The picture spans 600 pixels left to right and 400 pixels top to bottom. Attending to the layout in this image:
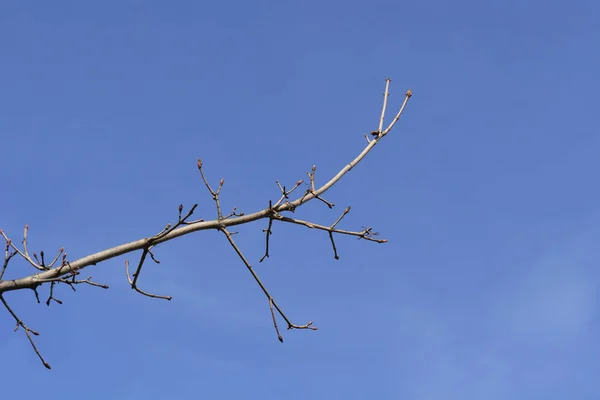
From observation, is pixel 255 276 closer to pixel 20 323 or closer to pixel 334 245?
pixel 334 245

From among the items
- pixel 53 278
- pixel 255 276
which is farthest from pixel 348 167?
pixel 53 278

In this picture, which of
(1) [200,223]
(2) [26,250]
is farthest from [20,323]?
(1) [200,223]

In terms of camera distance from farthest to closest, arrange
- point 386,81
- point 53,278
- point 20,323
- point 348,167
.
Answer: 1. point 386,81
2. point 348,167
3. point 20,323
4. point 53,278

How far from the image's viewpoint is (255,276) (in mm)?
5070

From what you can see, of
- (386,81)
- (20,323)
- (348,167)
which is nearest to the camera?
(20,323)

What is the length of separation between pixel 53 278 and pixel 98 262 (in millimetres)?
341

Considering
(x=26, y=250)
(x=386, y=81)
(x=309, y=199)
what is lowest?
(x=26, y=250)

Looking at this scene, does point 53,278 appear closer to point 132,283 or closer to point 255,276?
point 132,283

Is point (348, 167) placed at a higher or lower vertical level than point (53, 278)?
higher

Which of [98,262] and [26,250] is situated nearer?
[98,262]

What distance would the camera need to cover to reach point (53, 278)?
4707 millimetres

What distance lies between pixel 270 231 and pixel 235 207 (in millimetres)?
359

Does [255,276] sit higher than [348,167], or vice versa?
[348,167]

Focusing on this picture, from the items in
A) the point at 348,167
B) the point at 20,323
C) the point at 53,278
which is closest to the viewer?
the point at 53,278
